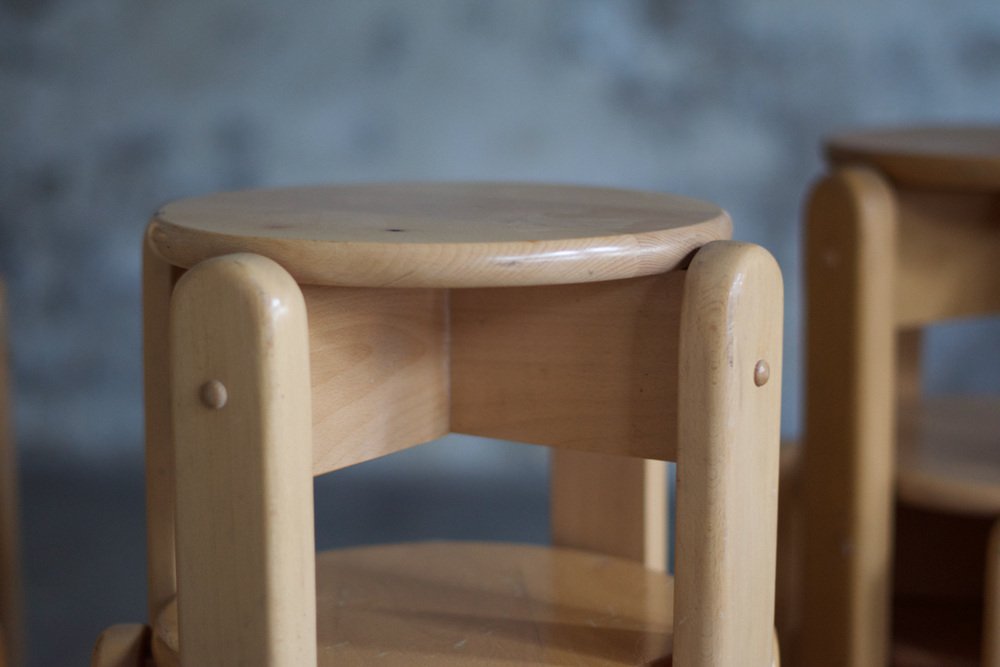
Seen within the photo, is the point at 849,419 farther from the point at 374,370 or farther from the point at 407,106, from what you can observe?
the point at 407,106

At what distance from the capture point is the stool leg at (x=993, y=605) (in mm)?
1495

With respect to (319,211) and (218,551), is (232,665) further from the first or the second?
(319,211)

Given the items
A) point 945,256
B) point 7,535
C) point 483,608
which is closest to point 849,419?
point 945,256

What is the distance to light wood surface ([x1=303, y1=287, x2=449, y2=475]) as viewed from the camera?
43.6 inches

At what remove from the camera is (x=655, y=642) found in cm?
121

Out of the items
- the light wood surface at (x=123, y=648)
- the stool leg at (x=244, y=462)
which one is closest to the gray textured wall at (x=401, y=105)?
the light wood surface at (x=123, y=648)

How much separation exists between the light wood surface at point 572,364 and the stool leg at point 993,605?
0.59 m

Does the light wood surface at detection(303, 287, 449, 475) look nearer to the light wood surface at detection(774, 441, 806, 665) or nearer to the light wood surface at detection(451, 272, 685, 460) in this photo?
the light wood surface at detection(451, 272, 685, 460)

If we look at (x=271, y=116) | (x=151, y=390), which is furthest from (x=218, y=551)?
(x=271, y=116)

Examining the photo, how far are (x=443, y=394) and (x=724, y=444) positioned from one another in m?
0.31

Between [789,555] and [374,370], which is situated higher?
[374,370]

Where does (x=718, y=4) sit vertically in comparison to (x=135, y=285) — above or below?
above

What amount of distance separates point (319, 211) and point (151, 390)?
243 millimetres

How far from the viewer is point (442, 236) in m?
1.02
